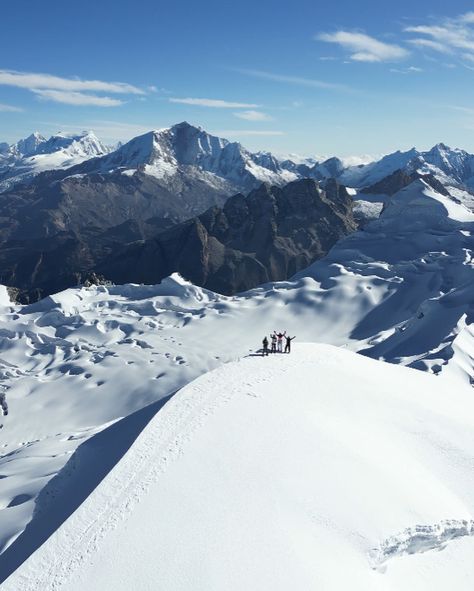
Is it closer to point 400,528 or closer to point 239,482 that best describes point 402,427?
point 400,528

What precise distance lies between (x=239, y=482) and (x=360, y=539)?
6.32 m

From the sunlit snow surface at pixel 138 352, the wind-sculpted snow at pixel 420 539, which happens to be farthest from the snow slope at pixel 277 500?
the sunlit snow surface at pixel 138 352

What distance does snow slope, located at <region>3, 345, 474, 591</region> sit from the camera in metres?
22.9

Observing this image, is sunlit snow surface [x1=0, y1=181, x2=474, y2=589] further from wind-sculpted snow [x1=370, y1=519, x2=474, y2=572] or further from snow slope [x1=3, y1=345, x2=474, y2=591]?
snow slope [x1=3, y1=345, x2=474, y2=591]

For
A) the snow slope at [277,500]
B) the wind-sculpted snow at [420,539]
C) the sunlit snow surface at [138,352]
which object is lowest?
the sunlit snow surface at [138,352]

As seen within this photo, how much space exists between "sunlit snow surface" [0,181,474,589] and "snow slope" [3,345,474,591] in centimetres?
74

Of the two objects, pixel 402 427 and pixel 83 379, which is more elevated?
pixel 402 427

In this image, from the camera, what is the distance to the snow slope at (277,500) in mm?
22922

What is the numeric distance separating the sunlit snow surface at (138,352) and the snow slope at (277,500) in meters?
0.74

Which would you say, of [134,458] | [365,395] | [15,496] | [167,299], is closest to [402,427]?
[365,395]

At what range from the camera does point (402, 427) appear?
37438 millimetres

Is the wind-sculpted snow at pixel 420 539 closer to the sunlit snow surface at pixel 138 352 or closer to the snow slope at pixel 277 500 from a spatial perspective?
the snow slope at pixel 277 500

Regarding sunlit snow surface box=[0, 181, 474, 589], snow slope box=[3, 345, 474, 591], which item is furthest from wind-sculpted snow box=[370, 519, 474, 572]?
sunlit snow surface box=[0, 181, 474, 589]

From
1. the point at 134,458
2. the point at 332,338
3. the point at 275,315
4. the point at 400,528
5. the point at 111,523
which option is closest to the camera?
the point at 111,523
